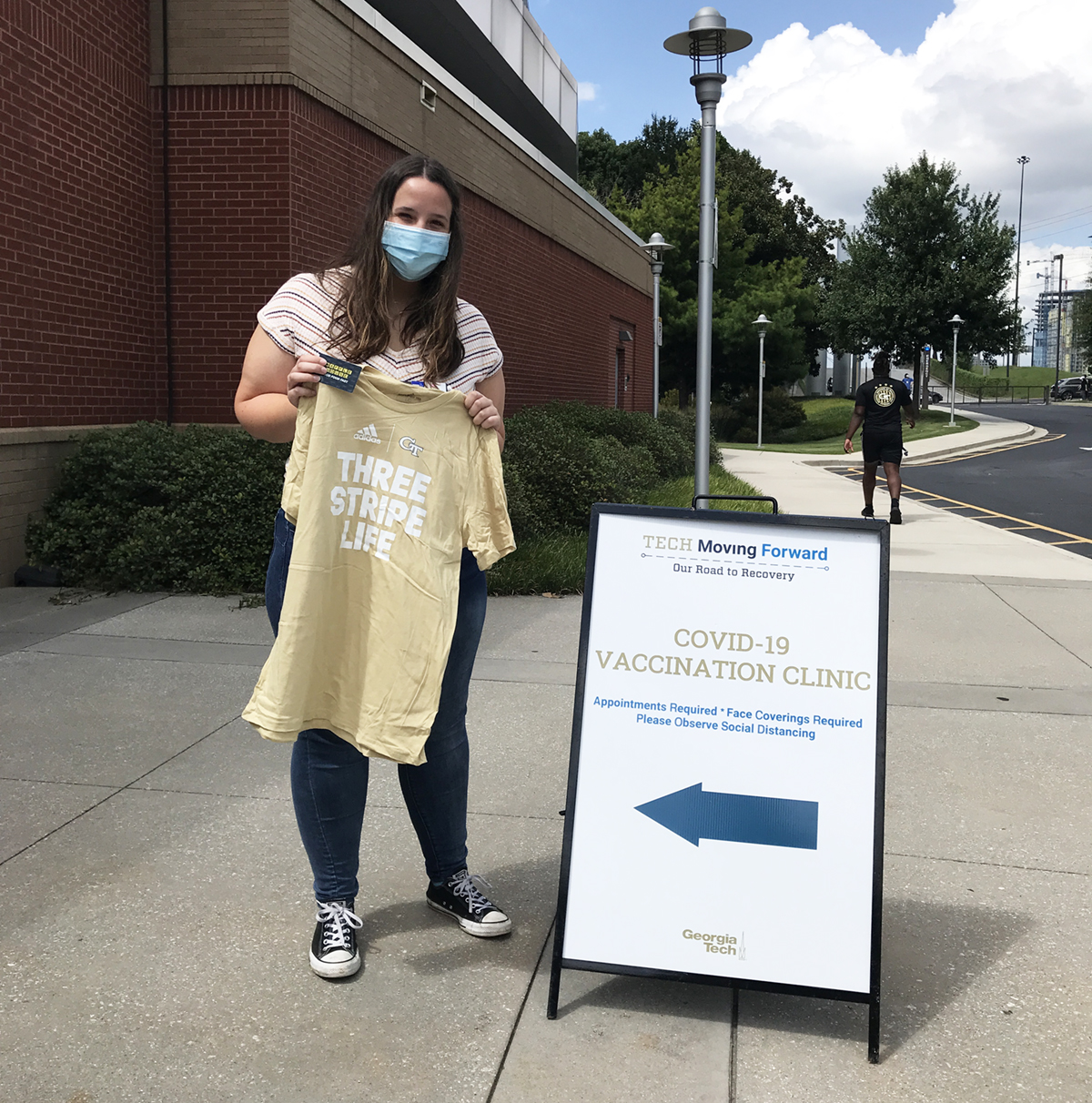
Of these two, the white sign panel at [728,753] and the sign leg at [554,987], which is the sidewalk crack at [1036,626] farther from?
the sign leg at [554,987]

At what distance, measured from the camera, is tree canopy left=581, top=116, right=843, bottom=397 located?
39.5 m

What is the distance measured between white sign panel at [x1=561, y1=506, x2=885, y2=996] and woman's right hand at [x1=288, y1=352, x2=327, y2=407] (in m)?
0.75

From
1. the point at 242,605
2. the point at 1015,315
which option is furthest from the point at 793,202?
the point at 242,605

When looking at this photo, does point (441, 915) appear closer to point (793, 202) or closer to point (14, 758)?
point (14, 758)

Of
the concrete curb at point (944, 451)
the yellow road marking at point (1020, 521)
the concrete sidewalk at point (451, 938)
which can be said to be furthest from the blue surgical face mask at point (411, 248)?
the concrete curb at point (944, 451)

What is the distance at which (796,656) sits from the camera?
2.66 metres

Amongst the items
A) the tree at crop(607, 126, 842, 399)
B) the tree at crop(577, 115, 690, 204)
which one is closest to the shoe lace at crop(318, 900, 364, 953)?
the tree at crop(607, 126, 842, 399)

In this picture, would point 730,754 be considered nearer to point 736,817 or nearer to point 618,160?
point 736,817

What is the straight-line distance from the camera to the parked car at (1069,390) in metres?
67.3

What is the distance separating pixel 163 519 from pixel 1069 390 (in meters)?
70.1

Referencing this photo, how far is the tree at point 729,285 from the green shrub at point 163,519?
3220 cm

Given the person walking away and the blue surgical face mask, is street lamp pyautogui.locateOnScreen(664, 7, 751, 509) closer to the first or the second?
the person walking away

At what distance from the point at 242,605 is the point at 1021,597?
5.54 meters

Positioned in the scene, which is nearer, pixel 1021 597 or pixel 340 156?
pixel 1021 597
